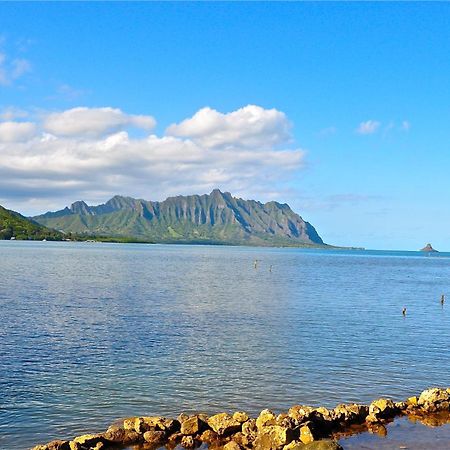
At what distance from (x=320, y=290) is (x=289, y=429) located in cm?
9636

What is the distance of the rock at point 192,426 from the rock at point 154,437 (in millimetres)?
1291

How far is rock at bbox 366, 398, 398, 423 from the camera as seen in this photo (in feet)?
109

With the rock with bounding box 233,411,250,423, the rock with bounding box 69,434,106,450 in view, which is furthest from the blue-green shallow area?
the rock with bounding box 69,434,106,450

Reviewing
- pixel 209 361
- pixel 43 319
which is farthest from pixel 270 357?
pixel 43 319

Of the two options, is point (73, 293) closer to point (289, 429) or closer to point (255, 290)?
point (255, 290)

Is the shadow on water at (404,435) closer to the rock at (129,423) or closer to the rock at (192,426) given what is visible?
the rock at (192,426)

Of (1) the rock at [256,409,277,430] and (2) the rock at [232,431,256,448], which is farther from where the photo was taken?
(1) the rock at [256,409,277,430]

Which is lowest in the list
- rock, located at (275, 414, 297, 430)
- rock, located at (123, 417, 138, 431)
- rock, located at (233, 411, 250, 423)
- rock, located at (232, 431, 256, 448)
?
rock, located at (232, 431, 256, 448)

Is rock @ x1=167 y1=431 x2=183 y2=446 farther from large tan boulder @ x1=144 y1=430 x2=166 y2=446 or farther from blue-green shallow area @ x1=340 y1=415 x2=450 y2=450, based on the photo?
blue-green shallow area @ x1=340 y1=415 x2=450 y2=450

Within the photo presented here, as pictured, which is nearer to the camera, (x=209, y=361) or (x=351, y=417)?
(x=351, y=417)

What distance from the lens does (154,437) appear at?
29359 millimetres

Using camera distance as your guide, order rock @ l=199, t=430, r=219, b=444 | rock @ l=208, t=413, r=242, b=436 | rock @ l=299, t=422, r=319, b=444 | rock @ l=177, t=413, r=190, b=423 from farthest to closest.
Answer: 1. rock @ l=177, t=413, r=190, b=423
2. rock @ l=208, t=413, r=242, b=436
3. rock @ l=199, t=430, r=219, b=444
4. rock @ l=299, t=422, r=319, b=444

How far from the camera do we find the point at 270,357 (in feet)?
163

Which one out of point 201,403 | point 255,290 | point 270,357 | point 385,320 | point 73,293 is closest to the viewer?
point 201,403
